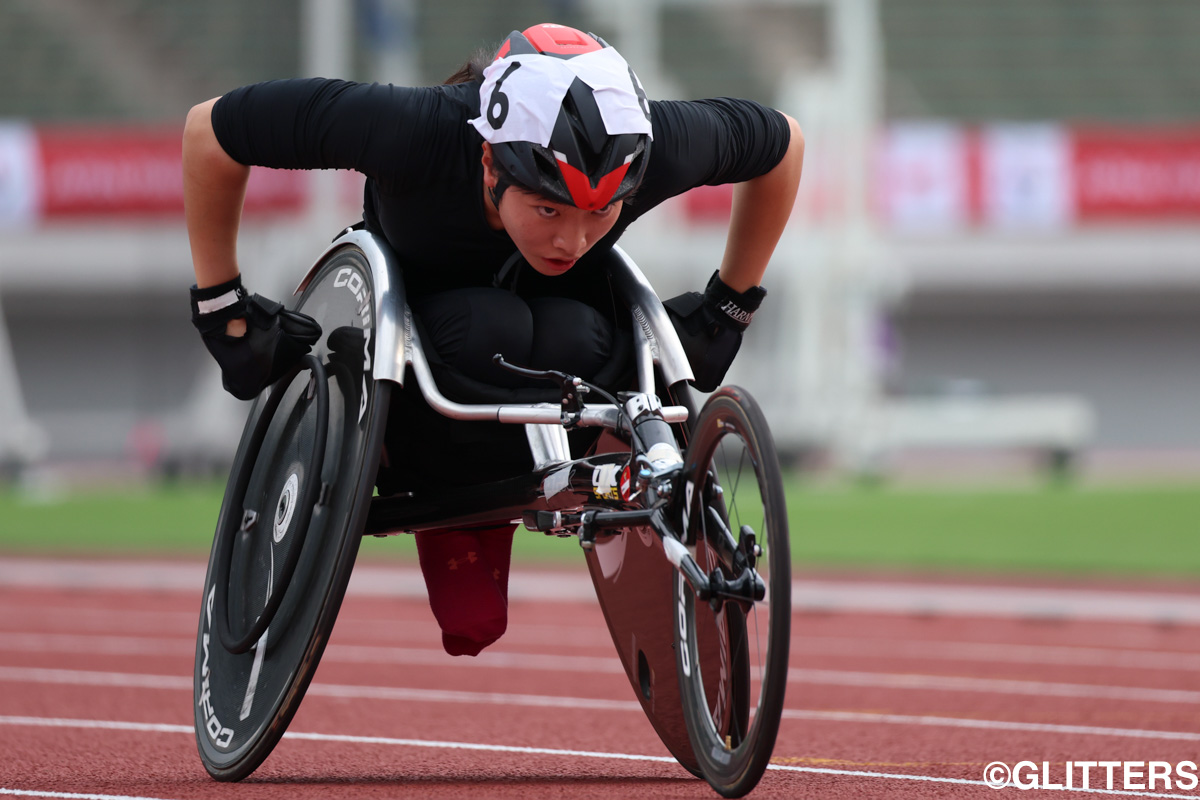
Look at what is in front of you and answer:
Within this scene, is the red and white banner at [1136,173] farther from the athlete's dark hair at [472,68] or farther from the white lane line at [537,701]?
the athlete's dark hair at [472,68]

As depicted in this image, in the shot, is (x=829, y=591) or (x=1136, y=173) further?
(x=1136, y=173)

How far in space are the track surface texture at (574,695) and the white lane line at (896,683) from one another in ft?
0.07

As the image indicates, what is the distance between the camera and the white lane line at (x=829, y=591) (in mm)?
9812

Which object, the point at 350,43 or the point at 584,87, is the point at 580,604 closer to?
the point at 584,87

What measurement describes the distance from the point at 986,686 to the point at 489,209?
3925 mm

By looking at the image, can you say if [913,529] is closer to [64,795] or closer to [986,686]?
[986,686]

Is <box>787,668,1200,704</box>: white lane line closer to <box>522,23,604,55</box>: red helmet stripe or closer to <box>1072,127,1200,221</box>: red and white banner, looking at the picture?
<box>522,23,604,55</box>: red helmet stripe

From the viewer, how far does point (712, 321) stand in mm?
4148

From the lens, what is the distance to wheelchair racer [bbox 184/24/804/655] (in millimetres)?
3443

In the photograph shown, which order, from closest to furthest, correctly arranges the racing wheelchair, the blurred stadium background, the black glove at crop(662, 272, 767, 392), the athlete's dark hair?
the racing wheelchair
the athlete's dark hair
the black glove at crop(662, 272, 767, 392)
the blurred stadium background

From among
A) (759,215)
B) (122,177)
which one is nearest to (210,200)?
(759,215)

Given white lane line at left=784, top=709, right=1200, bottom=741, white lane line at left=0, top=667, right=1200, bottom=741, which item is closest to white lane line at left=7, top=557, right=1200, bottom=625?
white lane line at left=0, top=667, right=1200, bottom=741

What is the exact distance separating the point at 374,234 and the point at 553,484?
0.83 m

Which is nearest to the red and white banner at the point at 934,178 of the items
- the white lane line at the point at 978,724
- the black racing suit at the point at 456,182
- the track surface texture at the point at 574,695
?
the track surface texture at the point at 574,695
